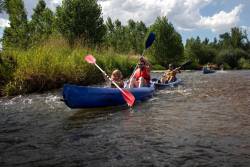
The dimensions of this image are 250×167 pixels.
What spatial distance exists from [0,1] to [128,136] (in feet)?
30.7

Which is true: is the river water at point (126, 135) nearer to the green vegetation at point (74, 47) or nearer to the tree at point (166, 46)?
the green vegetation at point (74, 47)

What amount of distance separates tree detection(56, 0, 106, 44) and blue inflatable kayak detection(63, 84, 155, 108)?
79.6 ft

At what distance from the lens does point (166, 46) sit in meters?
52.9

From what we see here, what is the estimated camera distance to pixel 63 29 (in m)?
34.7

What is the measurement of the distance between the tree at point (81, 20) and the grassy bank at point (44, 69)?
56.9 feet

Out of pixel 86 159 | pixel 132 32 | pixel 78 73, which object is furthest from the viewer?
pixel 132 32

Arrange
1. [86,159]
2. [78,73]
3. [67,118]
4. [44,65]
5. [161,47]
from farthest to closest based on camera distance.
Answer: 1. [161,47]
2. [78,73]
3. [44,65]
4. [67,118]
5. [86,159]

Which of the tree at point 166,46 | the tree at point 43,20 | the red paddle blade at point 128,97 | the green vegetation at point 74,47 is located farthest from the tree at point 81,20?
the red paddle blade at point 128,97

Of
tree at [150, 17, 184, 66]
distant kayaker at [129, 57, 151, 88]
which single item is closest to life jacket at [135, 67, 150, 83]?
distant kayaker at [129, 57, 151, 88]

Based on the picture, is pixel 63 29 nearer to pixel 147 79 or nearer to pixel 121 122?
pixel 147 79

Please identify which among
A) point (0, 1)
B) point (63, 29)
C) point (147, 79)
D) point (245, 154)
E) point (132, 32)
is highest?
point (132, 32)

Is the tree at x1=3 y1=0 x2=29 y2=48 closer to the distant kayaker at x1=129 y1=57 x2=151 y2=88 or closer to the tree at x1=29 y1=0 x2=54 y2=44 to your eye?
the tree at x1=29 y1=0 x2=54 y2=44

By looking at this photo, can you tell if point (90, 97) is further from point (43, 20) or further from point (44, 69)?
→ point (43, 20)

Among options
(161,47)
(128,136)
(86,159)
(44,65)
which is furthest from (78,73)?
(161,47)
